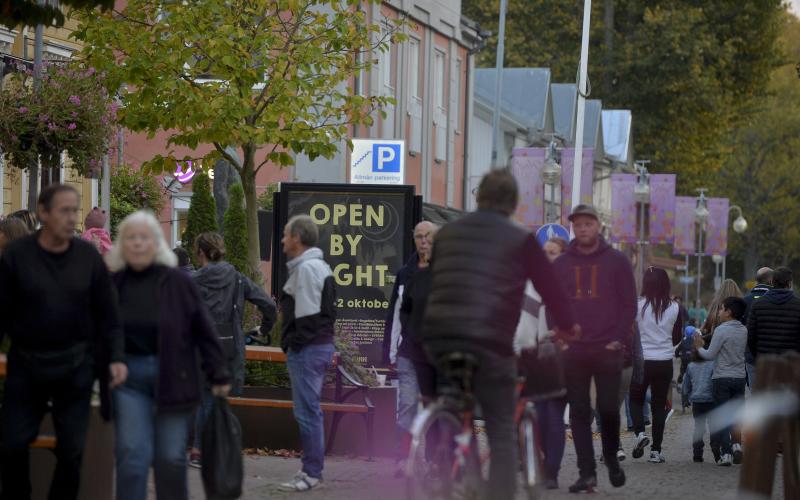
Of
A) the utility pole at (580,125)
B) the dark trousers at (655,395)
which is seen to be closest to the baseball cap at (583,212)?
the dark trousers at (655,395)

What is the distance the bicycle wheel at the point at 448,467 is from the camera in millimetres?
7832

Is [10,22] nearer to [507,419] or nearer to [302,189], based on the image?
[507,419]

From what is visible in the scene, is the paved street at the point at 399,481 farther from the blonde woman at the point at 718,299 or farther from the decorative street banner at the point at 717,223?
the decorative street banner at the point at 717,223

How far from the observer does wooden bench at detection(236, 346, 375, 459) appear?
14.1 meters

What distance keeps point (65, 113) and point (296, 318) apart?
288 inches

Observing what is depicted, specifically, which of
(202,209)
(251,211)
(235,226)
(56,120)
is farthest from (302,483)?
(202,209)

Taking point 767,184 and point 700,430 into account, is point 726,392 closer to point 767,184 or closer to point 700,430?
point 700,430

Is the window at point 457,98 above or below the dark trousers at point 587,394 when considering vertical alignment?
above

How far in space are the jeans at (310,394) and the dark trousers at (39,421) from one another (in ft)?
10.6

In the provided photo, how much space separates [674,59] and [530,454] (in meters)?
47.5

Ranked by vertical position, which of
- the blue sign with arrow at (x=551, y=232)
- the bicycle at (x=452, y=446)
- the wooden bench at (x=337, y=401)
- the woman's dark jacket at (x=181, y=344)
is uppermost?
the blue sign with arrow at (x=551, y=232)

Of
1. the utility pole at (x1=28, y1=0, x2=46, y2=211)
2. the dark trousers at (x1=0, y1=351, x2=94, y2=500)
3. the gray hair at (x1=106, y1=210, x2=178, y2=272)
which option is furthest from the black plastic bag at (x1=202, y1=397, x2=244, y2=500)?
the utility pole at (x1=28, y1=0, x2=46, y2=211)

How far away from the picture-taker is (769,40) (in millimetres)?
56719

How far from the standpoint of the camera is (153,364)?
27.4 ft
